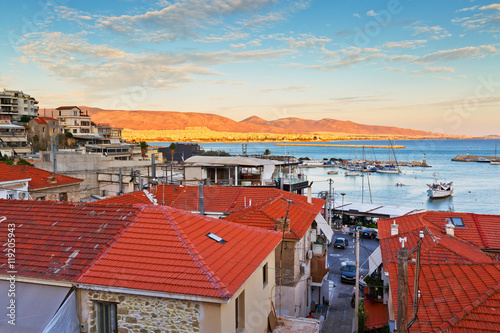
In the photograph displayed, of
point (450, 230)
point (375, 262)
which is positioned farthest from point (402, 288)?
point (450, 230)

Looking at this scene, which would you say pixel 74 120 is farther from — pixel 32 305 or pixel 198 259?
pixel 198 259

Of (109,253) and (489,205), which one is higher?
(109,253)

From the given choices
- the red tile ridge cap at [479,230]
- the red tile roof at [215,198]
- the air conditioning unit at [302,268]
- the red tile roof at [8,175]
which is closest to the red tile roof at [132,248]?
the air conditioning unit at [302,268]

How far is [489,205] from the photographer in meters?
73.7

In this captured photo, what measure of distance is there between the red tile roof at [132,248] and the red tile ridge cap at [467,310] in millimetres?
4358

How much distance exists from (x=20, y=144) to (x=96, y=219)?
65.4 m

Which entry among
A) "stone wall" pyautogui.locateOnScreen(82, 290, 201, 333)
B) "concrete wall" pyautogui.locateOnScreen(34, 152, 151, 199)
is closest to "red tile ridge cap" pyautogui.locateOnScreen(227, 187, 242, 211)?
"stone wall" pyautogui.locateOnScreen(82, 290, 201, 333)

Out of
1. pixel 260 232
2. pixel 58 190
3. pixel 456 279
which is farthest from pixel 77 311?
pixel 58 190

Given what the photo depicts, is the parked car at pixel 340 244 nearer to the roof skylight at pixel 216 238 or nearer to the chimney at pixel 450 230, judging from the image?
the chimney at pixel 450 230

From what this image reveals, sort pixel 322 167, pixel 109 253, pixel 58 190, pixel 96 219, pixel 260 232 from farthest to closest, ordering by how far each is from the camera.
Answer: pixel 322 167
pixel 58 190
pixel 260 232
pixel 96 219
pixel 109 253

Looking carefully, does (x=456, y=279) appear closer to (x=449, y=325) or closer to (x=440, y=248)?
(x=449, y=325)

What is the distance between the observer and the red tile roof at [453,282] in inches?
348

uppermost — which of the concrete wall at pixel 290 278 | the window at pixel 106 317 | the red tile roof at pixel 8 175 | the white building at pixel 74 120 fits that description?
the white building at pixel 74 120

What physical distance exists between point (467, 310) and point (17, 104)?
338ft
